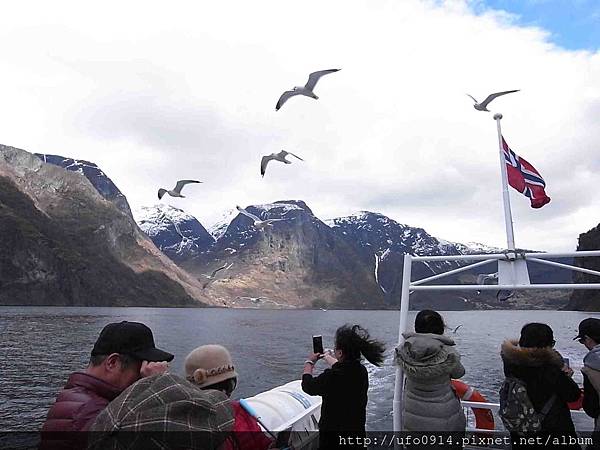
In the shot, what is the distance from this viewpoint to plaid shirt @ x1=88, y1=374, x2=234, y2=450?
7.27 feet

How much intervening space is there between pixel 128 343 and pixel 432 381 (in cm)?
275

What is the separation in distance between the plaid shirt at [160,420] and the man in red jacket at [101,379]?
27cm

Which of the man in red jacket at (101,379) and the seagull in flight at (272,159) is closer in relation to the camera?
the man in red jacket at (101,379)

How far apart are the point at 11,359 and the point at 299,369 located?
74.5 ft

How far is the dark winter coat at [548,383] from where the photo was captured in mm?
4215

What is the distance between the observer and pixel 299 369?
1426 inches

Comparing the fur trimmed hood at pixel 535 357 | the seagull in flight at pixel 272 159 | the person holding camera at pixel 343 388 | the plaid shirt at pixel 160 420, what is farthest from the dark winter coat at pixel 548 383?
the seagull in flight at pixel 272 159

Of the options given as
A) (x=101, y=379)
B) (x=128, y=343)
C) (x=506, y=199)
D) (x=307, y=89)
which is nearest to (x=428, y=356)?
(x=128, y=343)

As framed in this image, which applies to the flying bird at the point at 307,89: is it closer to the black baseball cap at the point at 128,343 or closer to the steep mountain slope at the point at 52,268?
the black baseball cap at the point at 128,343

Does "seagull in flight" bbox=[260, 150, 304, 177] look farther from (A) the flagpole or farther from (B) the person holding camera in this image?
(B) the person holding camera

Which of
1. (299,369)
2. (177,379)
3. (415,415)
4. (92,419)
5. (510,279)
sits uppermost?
(510,279)

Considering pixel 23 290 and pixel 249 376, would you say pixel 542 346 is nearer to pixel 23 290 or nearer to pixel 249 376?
pixel 249 376

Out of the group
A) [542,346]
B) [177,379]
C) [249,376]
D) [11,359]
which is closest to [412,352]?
[542,346]

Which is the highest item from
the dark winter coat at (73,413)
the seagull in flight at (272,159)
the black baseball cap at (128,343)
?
the seagull in flight at (272,159)
